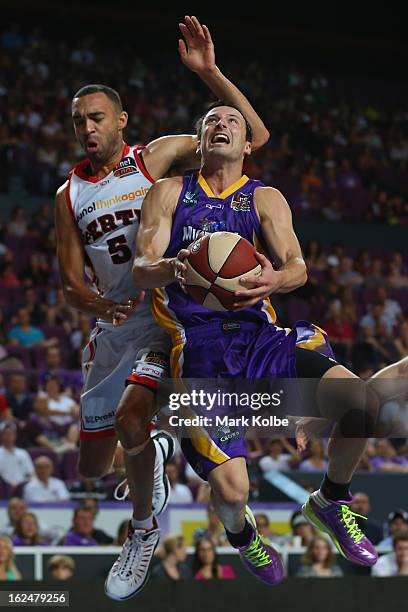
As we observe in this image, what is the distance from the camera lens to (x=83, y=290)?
5.32m

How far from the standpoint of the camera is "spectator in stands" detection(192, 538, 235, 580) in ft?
25.5

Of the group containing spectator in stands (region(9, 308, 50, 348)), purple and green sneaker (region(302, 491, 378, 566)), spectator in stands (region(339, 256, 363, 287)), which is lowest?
purple and green sneaker (region(302, 491, 378, 566))

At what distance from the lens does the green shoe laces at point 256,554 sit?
4.95 metres

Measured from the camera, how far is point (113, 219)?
538 centimetres

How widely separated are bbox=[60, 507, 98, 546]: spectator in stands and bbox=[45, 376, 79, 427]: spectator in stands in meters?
1.82

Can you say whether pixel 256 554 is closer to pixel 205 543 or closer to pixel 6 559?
pixel 205 543

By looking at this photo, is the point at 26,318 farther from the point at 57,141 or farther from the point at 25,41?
the point at 25,41

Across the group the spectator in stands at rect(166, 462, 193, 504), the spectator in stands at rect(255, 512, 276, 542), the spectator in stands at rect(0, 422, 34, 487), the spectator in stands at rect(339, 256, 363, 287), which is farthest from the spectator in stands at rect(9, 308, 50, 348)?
the spectator in stands at rect(339, 256, 363, 287)

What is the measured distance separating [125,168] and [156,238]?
825 mm

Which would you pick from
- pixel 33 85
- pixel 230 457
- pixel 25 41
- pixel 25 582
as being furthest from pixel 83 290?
pixel 25 41

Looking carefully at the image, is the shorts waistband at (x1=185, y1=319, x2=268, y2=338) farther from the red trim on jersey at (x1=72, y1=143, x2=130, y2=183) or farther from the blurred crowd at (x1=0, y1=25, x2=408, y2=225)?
the blurred crowd at (x1=0, y1=25, x2=408, y2=225)

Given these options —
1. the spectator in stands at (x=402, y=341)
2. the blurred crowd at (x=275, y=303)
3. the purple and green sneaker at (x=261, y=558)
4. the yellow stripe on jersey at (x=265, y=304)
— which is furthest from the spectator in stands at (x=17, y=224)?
the purple and green sneaker at (x=261, y=558)

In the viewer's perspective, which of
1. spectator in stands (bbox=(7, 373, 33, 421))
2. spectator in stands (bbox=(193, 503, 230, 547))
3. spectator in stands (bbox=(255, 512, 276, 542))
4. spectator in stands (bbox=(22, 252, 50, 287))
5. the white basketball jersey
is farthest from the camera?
spectator in stands (bbox=(22, 252, 50, 287))

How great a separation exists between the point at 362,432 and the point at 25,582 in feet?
8.12
